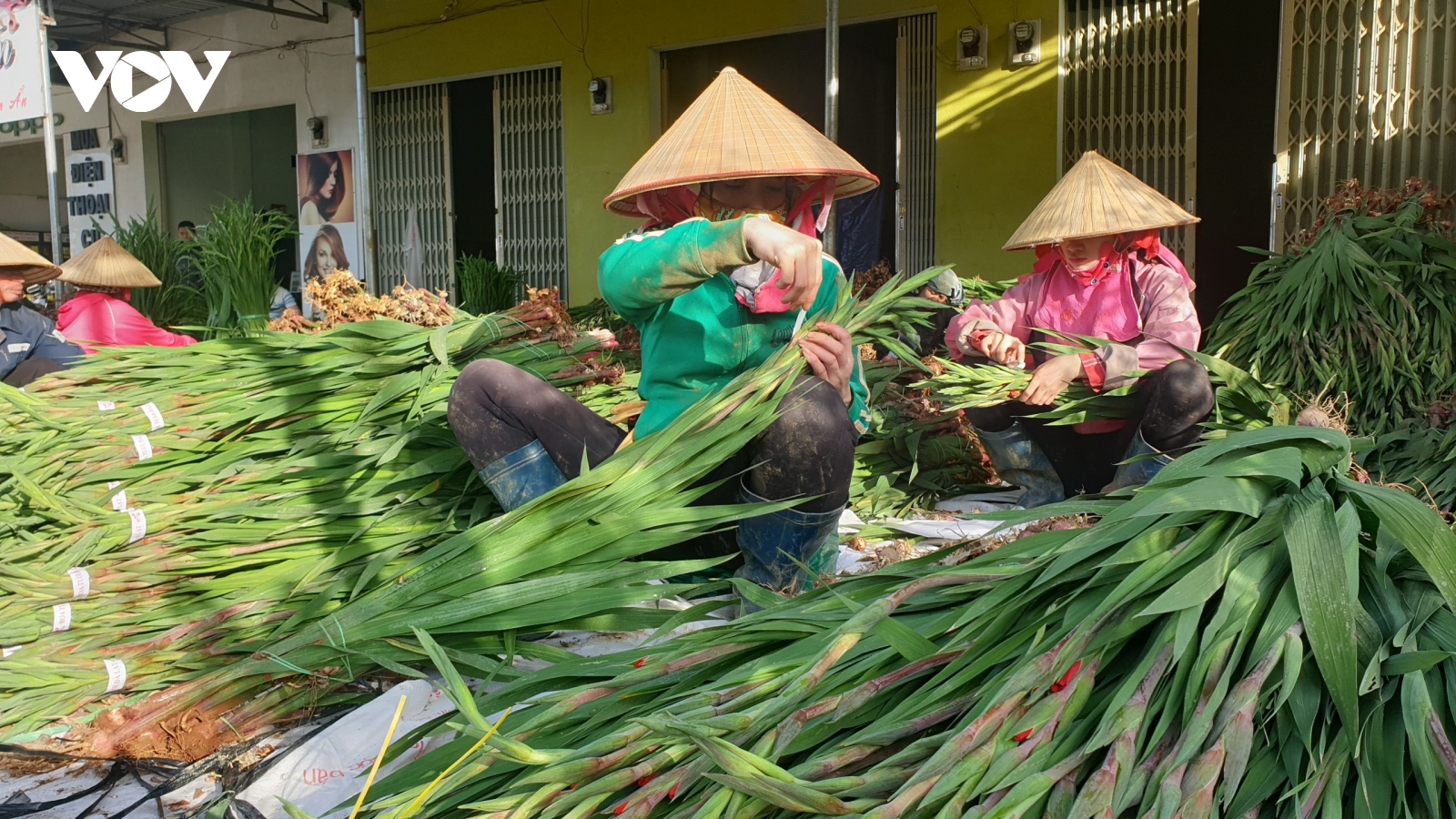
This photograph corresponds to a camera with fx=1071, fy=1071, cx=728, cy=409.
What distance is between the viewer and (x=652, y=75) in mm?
7375

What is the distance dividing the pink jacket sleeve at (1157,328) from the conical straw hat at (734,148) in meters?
0.87

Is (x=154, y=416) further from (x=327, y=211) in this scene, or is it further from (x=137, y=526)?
(x=327, y=211)

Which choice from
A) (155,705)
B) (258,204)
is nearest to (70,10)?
(258,204)

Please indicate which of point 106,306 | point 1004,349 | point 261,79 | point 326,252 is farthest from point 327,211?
point 1004,349

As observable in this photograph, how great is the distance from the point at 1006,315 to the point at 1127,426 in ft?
1.60

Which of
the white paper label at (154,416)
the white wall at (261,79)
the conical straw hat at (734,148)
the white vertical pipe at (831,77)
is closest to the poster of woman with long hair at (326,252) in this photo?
the white wall at (261,79)

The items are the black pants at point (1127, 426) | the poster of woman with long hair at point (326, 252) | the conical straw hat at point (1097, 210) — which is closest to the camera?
the black pants at point (1127, 426)

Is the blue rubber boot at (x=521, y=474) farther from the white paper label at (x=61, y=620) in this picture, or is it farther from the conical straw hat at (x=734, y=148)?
the white paper label at (x=61, y=620)

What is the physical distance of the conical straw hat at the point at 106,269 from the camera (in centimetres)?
432

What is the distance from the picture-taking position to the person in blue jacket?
3.81 meters

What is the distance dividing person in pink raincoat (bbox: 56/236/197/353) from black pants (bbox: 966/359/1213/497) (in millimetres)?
3171

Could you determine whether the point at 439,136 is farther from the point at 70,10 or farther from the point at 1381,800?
the point at 1381,800

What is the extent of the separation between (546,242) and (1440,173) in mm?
5746

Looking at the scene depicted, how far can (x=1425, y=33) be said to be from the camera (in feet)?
17.1
